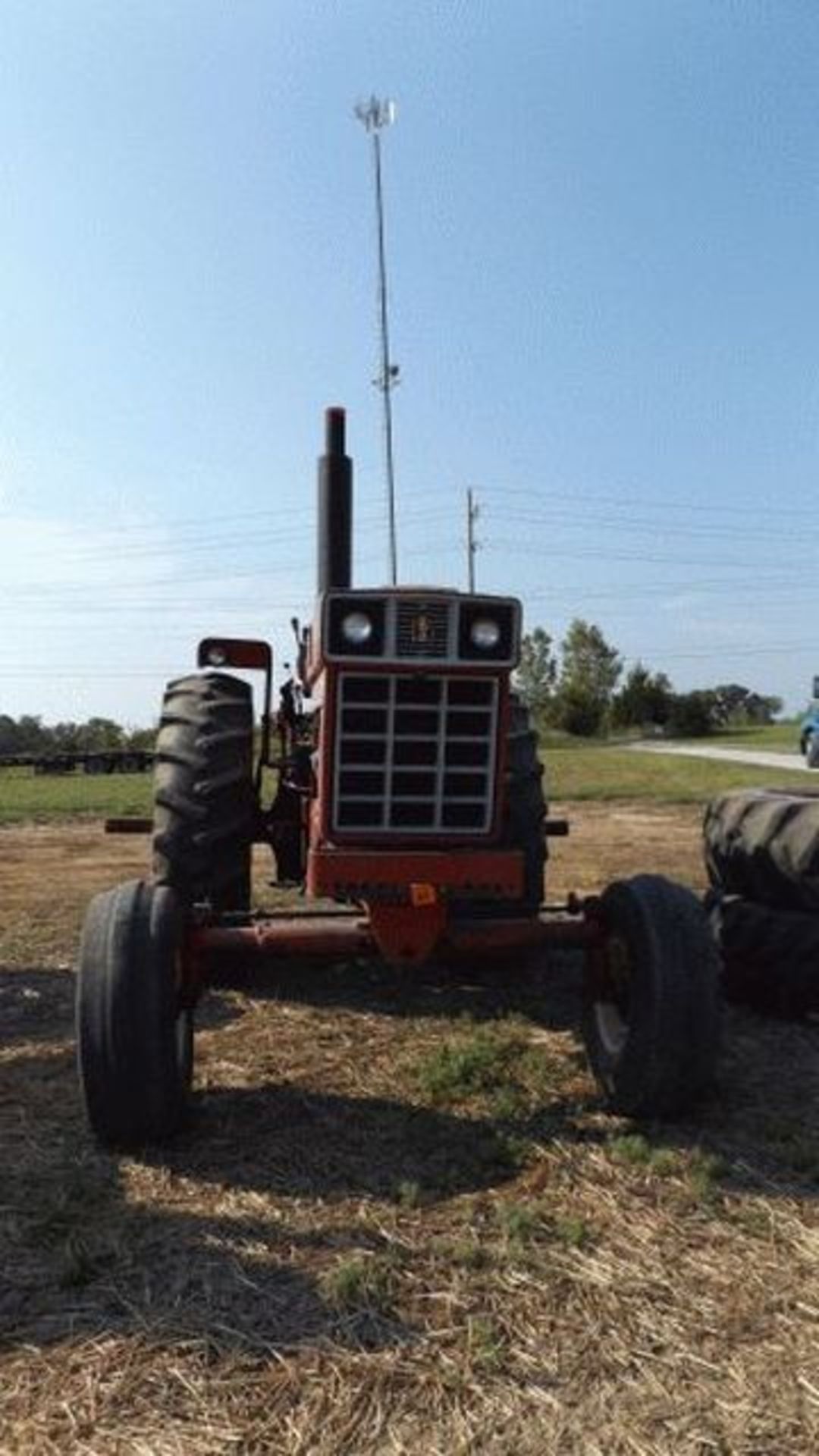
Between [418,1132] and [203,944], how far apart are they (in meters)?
0.98

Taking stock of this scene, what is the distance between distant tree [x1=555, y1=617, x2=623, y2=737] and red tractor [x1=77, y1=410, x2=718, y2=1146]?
6178cm

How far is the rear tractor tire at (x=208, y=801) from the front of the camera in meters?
6.18

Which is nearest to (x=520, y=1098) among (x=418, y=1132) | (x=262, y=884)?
(x=418, y=1132)

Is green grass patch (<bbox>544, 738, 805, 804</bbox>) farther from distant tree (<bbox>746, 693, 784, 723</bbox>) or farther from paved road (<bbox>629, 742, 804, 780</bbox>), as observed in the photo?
distant tree (<bbox>746, 693, 784, 723</bbox>)

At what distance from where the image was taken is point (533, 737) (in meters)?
6.25

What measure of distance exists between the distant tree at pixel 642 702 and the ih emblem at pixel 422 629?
64.9 m

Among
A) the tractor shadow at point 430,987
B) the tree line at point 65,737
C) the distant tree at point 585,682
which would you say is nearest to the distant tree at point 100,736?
the tree line at point 65,737

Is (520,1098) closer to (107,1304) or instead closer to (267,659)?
(107,1304)

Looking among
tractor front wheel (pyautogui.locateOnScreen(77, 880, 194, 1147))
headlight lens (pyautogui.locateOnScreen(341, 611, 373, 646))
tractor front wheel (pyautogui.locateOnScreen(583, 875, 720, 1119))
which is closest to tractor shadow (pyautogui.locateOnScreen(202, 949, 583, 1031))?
tractor front wheel (pyautogui.locateOnScreen(583, 875, 720, 1119))

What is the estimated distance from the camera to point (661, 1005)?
4492 mm

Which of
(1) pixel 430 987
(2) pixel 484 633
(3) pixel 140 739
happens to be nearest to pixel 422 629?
(2) pixel 484 633

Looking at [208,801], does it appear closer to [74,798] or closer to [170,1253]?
[170,1253]

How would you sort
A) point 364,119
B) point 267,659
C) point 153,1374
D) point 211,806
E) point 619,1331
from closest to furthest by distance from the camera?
point 153,1374
point 619,1331
point 211,806
point 267,659
point 364,119

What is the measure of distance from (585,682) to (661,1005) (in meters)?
70.6
